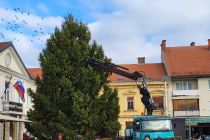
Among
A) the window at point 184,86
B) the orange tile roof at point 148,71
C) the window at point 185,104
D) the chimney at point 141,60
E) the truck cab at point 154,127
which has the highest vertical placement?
the chimney at point 141,60

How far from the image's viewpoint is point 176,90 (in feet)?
195

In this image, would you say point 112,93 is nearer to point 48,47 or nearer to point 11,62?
point 48,47

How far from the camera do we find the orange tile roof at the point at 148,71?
2420 inches

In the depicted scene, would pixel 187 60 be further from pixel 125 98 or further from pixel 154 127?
pixel 154 127

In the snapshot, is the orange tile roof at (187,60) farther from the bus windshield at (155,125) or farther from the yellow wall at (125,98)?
the bus windshield at (155,125)

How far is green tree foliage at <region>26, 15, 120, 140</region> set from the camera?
29.9 meters

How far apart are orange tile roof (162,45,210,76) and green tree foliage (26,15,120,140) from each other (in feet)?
96.7

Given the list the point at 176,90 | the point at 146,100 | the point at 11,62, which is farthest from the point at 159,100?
the point at 146,100

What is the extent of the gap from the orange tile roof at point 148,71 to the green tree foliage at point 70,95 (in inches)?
1129

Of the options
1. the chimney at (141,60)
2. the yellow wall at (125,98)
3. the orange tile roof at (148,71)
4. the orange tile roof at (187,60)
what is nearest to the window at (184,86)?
the orange tile roof at (187,60)

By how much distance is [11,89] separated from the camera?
43250 mm

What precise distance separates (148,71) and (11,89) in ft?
82.9

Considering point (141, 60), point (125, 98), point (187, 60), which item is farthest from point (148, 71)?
point (125, 98)

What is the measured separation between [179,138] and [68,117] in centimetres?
1366
